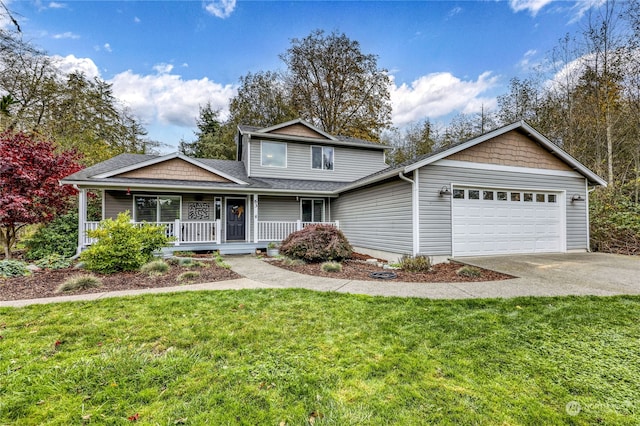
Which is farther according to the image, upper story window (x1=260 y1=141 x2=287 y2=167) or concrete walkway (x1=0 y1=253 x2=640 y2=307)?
upper story window (x1=260 y1=141 x2=287 y2=167)

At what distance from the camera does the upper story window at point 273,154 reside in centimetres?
1407

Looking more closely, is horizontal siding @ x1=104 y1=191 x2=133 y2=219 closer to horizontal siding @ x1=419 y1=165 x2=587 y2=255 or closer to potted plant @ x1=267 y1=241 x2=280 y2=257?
potted plant @ x1=267 y1=241 x2=280 y2=257

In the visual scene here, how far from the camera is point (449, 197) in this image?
859cm

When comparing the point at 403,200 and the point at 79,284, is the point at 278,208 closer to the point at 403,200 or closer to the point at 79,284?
the point at 403,200

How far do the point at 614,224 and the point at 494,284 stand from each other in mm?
8701

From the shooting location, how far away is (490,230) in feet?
29.7

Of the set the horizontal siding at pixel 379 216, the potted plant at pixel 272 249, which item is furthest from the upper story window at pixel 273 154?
the potted plant at pixel 272 249

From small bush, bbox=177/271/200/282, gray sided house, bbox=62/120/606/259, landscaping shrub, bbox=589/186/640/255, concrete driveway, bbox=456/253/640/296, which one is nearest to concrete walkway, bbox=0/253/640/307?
concrete driveway, bbox=456/253/640/296

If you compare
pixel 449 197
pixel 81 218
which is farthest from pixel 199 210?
pixel 449 197

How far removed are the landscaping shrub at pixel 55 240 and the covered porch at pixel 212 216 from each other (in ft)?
2.32

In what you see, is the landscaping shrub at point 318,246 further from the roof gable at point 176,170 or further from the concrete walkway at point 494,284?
the roof gable at point 176,170

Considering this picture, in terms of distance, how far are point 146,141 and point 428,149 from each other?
24631mm

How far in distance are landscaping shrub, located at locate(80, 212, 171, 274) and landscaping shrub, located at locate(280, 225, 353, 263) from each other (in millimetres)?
4026

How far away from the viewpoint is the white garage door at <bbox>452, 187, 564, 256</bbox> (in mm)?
8781
